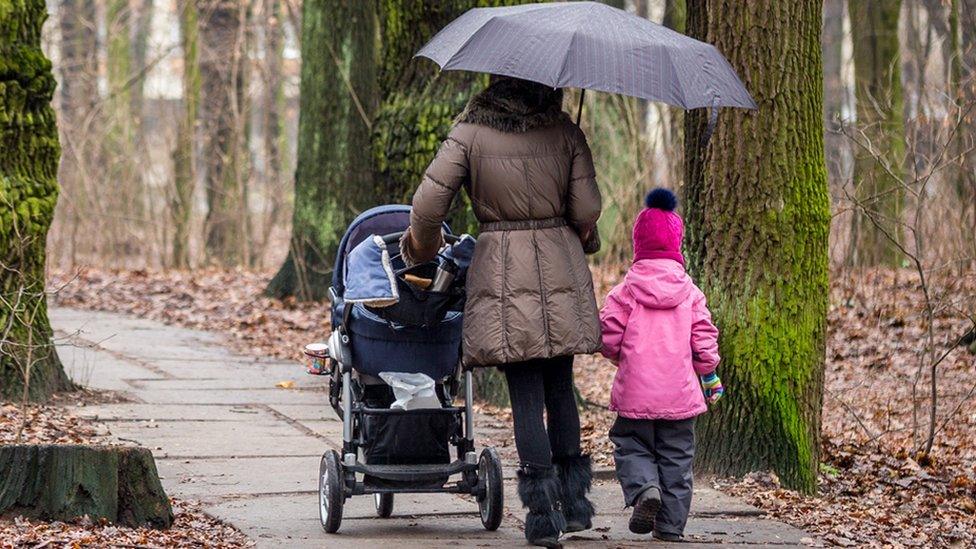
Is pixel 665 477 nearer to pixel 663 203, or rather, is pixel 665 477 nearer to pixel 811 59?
pixel 663 203

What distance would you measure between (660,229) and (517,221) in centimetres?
70

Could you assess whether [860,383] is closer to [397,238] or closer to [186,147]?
[397,238]

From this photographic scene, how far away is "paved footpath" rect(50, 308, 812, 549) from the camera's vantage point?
5805 millimetres

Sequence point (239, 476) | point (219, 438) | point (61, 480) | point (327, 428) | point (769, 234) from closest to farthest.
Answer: point (61, 480) → point (769, 234) → point (239, 476) → point (219, 438) → point (327, 428)

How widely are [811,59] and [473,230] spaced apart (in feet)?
9.91

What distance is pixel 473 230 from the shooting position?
910 cm

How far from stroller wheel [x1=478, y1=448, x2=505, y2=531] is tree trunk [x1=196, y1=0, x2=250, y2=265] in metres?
14.2

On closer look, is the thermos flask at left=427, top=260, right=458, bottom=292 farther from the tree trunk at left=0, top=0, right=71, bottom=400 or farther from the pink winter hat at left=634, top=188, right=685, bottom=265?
the tree trunk at left=0, top=0, right=71, bottom=400

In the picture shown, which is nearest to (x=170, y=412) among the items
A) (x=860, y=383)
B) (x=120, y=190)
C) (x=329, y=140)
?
(x=860, y=383)

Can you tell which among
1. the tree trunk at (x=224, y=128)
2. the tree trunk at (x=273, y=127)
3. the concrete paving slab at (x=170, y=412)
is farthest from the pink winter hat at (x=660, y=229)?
the tree trunk at (x=273, y=127)

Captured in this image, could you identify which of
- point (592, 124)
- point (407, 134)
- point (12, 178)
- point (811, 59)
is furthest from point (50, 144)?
point (592, 124)

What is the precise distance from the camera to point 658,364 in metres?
5.65

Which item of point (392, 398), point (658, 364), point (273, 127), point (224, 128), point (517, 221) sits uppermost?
point (273, 127)

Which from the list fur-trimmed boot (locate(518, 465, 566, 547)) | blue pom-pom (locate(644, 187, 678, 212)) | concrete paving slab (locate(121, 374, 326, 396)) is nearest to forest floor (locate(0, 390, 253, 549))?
fur-trimmed boot (locate(518, 465, 566, 547))
